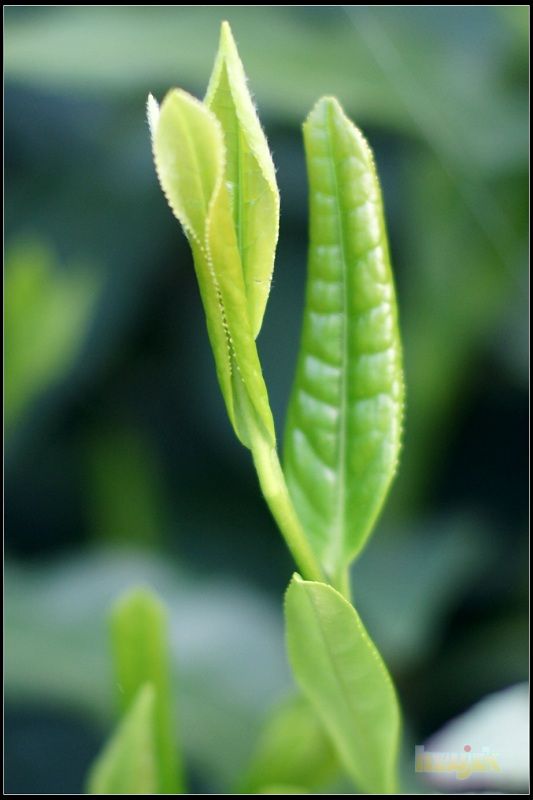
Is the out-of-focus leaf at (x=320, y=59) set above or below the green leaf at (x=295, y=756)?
→ above

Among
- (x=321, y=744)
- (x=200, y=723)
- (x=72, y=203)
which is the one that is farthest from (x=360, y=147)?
(x=72, y=203)

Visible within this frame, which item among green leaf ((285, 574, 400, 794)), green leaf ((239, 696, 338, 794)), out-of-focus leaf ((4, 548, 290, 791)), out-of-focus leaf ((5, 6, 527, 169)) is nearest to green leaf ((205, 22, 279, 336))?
green leaf ((285, 574, 400, 794))

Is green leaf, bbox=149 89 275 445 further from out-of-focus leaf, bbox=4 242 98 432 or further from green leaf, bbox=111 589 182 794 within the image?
out-of-focus leaf, bbox=4 242 98 432

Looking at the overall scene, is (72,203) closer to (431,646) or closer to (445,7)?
(445,7)

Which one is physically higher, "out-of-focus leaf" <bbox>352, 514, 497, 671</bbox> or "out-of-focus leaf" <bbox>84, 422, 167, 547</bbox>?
"out-of-focus leaf" <bbox>84, 422, 167, 547</bbox>

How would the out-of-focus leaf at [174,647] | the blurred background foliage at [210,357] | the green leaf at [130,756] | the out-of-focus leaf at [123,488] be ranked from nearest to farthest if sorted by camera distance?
1. the green leaf at [130,756]
2. the out-of-focus leaf at [174,647]
3. the blurred background foliage at [210,357]
4. the out-of-focus leaf at [123,488]

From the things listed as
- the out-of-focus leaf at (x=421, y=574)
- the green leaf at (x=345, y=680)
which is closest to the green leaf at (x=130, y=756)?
the green leaf at (x=345, y=680)

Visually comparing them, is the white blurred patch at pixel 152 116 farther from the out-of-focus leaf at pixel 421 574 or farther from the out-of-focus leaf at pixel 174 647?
the out-of-focus leaf at pixel 421 574
